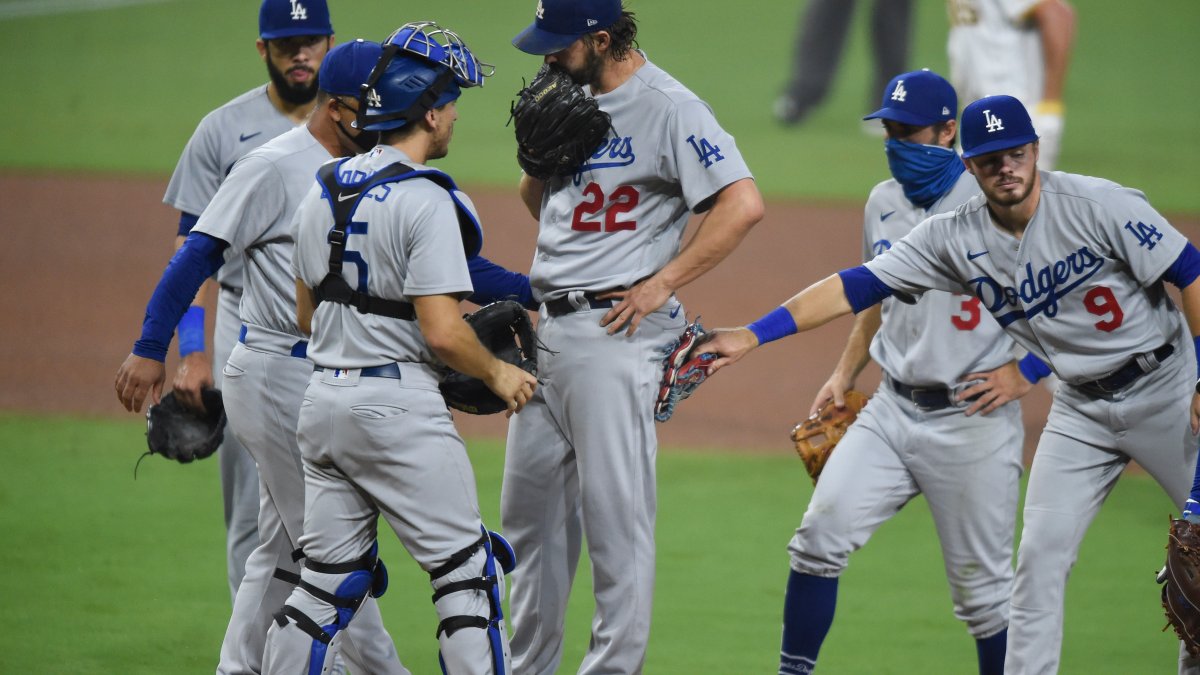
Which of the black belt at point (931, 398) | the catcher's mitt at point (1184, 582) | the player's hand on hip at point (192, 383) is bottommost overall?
the catcher's mitt at point (1184, 582)

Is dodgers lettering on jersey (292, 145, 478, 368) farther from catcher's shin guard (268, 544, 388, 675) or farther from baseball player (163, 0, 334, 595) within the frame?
baseball player (163, 0, 334, 595)

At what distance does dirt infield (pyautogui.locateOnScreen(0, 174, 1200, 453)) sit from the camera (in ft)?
28.3

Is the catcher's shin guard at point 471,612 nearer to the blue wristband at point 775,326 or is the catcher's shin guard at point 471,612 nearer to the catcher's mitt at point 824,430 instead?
the blue wristband at point 775,326

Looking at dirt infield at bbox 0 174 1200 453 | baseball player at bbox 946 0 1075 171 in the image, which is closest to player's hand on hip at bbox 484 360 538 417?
dirt infield at bbox 0 174 1200 453

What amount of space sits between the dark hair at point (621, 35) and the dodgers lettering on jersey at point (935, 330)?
1.06 metres

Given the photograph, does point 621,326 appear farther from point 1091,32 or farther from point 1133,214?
point 1091,32

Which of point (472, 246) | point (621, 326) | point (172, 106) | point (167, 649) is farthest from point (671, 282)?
point (172, 106)

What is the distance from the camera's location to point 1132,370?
427 centimetres

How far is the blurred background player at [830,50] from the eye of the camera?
50.4 feet

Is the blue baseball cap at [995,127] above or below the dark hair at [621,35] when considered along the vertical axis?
below

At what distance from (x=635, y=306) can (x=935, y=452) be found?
1.14m

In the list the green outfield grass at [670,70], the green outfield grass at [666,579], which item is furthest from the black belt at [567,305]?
the green outfield grass at [670,70]

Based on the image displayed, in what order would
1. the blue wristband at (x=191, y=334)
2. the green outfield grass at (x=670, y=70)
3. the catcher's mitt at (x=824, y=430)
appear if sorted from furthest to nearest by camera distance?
the green outfield grass at (x=670, y=70)
the catcher's mitt at (x=824, y=430)
the blue wristband at (x=191, y=334)

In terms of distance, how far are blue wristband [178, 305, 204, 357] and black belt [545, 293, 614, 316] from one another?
123cm
